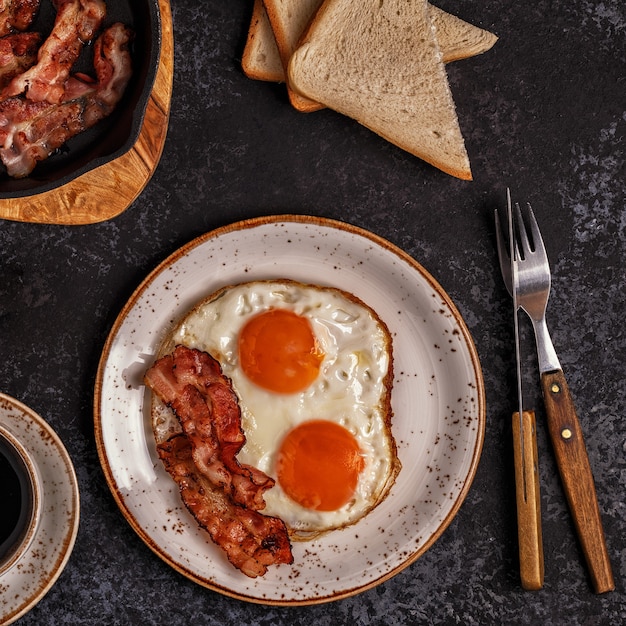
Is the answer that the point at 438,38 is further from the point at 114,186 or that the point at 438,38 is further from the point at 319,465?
the point at 319,465

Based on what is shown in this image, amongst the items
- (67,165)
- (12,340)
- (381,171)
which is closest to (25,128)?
(67,165)

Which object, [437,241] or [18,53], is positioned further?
[437,241]

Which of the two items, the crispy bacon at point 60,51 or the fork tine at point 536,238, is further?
the fork tine at point 536,238

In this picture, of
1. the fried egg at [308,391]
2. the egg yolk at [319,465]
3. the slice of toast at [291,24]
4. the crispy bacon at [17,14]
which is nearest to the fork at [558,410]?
the fried egg at [308,391]

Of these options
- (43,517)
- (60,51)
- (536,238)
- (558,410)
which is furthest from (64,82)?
(558,410)

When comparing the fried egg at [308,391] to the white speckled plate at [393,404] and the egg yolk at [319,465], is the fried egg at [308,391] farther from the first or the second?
the white speckled plate at [393,404]

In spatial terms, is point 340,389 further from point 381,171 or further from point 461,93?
point 461,93
